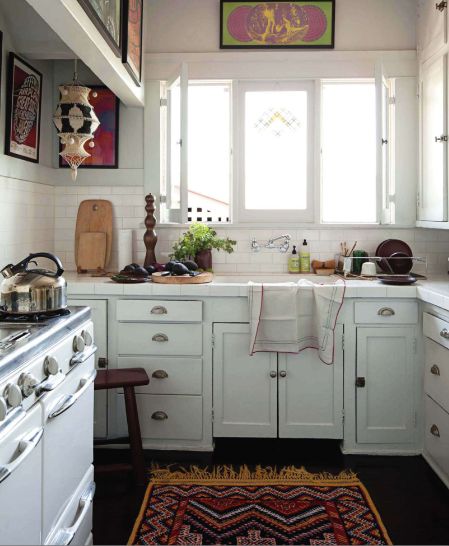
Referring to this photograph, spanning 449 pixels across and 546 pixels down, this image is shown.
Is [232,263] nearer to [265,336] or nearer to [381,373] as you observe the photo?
[265,336]

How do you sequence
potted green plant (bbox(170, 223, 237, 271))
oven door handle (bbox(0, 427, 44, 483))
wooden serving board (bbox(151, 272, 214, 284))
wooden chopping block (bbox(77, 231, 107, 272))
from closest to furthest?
oven door handle (bbox(0, 427, 44, 483)) → wooden serving board (bbox(151, 272, 214, 284)) → potted green plant (bbox(170, 223, 237, 271)) → wooden chopping block (bbox(77, 231, 107, 272))

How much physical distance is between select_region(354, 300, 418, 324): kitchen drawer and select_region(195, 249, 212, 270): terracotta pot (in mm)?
1151

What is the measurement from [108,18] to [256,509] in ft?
8.44

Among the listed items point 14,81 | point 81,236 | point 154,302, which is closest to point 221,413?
point 154,302

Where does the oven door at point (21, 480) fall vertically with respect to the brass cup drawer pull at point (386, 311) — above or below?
below

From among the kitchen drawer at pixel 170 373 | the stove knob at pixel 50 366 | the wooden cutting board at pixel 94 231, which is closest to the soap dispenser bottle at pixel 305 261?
the kitchen drawer at pixel 170 373

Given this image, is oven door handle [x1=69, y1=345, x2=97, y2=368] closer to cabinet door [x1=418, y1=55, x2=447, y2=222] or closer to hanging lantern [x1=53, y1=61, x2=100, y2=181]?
hanging lantern [x1=53, y1=61, x2=100, y2=181]

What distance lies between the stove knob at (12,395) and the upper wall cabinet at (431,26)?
3.32 m

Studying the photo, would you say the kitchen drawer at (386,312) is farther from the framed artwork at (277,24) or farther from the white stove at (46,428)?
the framed artwork at (277,24)

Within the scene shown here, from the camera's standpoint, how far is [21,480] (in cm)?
157

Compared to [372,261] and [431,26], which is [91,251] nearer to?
[372,261]

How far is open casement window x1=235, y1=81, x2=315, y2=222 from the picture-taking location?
14.3 feet

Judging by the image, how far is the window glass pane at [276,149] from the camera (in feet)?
14.3

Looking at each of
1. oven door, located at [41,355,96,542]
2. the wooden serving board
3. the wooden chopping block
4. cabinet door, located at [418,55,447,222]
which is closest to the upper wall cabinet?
cabinet door, located at [418,55,447,222]
